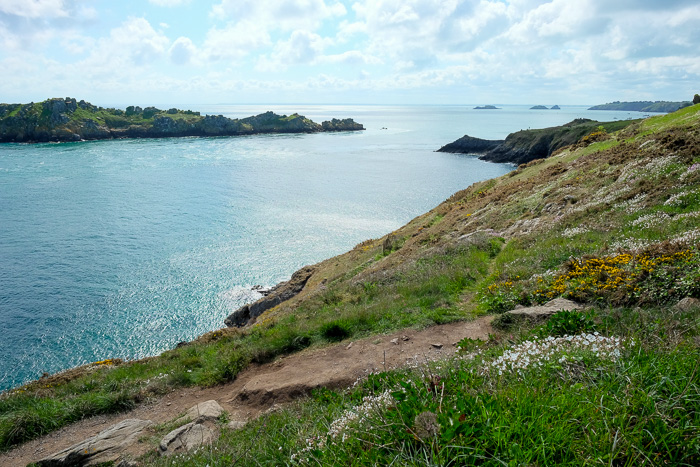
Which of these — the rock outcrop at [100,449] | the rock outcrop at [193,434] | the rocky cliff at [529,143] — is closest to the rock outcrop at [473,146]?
the rocky cliff at [529,143]

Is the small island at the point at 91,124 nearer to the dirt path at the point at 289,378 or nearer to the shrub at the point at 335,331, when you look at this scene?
the dirt path at the point at 289,378

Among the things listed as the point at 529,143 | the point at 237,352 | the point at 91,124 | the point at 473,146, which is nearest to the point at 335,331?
the point at 237,352

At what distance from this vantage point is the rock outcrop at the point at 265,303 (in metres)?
27.2

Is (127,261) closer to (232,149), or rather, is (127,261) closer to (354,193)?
(354,193)

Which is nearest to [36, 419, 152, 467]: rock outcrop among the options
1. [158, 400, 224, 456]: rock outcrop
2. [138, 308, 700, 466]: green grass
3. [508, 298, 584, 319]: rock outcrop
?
[158, 400, 224, 456]: rock outcrop

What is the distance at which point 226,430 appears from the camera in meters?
7.73

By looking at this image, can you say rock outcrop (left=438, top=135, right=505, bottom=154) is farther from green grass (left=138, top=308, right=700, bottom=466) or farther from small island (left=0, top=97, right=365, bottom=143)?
green grass (left=138, top=308, right=700, bottom=466)

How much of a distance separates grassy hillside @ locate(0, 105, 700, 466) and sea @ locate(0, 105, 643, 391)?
12.5m

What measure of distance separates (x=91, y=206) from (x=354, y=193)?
41638 millimetres

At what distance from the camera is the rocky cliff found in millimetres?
88750

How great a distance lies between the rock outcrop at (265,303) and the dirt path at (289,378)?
49.4 ft

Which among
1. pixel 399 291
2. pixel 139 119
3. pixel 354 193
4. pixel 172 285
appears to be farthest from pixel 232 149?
pixel 399 291

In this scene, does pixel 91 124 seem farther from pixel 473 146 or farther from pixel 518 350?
pixel 518 350

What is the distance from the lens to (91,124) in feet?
531
